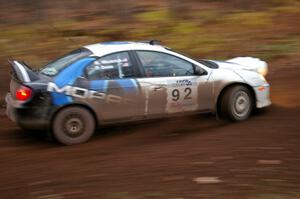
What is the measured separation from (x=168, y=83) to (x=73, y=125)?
1721mm

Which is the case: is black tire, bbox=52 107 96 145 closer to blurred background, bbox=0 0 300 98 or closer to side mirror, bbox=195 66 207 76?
side mirror, bbox=195 66 207 76

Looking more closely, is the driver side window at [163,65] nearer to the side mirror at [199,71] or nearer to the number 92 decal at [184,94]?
the side mirror at [199,71]

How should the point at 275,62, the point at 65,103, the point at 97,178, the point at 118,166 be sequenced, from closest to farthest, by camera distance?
the point at 97,178
the point at 118,166
the point at 65,103
the point at 275,62

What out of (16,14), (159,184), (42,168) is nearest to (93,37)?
(16,14)

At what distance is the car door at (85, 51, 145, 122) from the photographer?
28.7 feet

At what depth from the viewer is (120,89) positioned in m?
8.80

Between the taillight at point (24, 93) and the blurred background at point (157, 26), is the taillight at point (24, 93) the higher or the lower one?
the lower one

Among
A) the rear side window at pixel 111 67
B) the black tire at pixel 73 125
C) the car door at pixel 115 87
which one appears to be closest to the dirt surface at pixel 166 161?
the black tire at pixel 73 125

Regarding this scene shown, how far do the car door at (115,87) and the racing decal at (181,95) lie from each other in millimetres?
508

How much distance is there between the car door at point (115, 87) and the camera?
8.73 m

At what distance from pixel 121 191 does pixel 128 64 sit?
3.07 meters

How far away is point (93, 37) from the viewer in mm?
15750

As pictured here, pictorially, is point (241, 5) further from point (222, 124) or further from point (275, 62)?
point (222, 124)

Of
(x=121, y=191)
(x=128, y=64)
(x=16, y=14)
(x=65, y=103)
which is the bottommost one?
(x=121, y=191)
